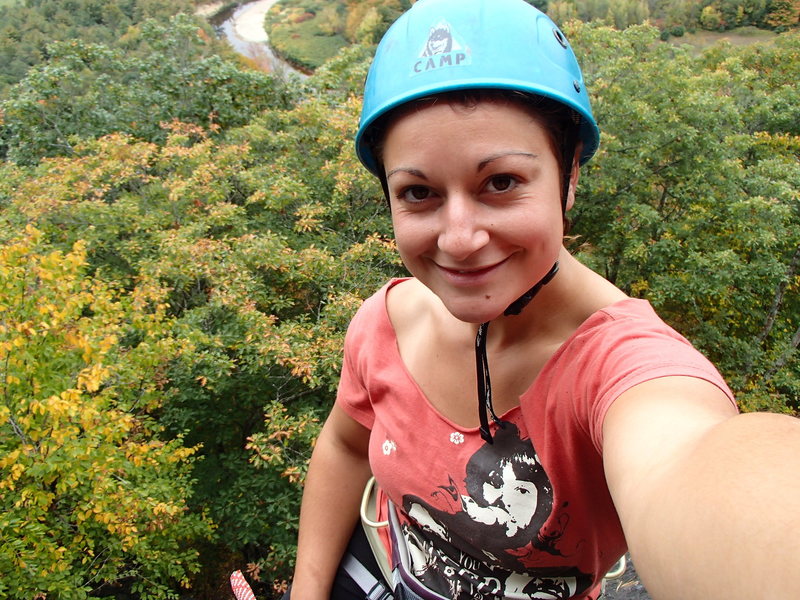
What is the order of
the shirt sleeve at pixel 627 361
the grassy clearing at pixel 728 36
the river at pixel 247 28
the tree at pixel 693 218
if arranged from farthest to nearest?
the river at pixel 247 28 < the grassy clearing at pixel 728 36 < the tree at pixel 693 218 < the shirt sleeve at pixel 627 361

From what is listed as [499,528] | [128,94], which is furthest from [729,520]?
[128,94]

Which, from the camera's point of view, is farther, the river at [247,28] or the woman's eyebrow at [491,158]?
the river at [247,28]

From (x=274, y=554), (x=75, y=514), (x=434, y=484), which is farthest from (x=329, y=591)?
(x=274, y=554)

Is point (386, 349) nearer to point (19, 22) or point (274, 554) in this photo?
point (274, 554)

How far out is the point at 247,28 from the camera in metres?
50.6

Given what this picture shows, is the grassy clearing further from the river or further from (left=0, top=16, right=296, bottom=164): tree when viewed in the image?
(left=0, top=16, right=296, bottom=164): tree

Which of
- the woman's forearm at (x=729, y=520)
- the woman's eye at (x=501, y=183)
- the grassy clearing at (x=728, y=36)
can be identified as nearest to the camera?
the woman's forearm at (x=729, y=520)

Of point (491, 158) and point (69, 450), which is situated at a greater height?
point (491, 158)

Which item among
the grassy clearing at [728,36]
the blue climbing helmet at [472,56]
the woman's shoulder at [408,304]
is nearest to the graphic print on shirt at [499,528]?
the woman's shoulder at [408,304]

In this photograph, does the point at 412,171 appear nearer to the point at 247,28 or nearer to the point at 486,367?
the point at 486,367

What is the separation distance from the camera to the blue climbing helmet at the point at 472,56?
987 millimetres

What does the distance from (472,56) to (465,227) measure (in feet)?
0.99

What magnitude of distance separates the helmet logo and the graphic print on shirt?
72cm

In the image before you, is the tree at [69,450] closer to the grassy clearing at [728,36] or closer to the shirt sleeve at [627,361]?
the shirt sleeve at [627,361]
